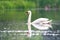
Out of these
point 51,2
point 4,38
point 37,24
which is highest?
point 37,24

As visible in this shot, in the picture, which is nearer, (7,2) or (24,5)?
(7,2)

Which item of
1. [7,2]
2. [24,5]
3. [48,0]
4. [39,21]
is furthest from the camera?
[48,0]

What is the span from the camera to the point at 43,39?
1434 cm

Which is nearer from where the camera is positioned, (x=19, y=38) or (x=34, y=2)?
(x=19, y=38)

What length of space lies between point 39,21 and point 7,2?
3900 centimetres

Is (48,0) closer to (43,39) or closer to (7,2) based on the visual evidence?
(7,2)

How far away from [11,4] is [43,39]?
39957 mm

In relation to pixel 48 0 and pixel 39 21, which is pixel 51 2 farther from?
pixel 39 21

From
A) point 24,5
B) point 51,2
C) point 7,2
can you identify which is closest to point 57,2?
point 51,2

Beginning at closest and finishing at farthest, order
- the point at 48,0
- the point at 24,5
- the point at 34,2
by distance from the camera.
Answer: the point at 24,5
the point at 34,2
the point at 48,0

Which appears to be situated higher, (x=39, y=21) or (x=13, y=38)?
(x=39, y=21)

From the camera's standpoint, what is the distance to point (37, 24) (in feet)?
41.8

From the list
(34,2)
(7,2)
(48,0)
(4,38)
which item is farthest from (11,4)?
(4,38)

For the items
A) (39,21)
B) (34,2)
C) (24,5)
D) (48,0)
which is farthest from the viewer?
(48,0)
